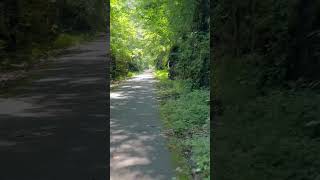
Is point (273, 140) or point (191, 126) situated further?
point (191, 126)

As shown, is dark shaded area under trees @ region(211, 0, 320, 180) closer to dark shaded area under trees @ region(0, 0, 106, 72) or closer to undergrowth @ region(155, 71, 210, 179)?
undergrowth @ region(155, 71, 210, 179)

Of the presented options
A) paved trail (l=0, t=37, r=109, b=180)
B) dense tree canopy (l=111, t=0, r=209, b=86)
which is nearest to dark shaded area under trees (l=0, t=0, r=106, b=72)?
paved trail (l=0, t=37, r=109, b=180)

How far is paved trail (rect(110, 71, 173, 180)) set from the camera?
5650 mm

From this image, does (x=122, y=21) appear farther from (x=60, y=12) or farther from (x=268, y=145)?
(x=268, y=145)

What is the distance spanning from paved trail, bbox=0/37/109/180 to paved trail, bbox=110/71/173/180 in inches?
9.6

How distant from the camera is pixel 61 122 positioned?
8281 mm

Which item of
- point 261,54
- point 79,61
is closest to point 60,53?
point 79,61

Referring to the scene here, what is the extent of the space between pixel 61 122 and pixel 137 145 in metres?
1.93

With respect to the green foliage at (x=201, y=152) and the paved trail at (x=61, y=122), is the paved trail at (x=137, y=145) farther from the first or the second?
the green foliage at (x=201, y=152)

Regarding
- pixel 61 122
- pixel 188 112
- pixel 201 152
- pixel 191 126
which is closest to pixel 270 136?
pixel 201 152

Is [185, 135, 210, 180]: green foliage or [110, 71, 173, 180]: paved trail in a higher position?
[185, 135, 210, 180]: green foliage

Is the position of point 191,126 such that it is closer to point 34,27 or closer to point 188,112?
point 188,112

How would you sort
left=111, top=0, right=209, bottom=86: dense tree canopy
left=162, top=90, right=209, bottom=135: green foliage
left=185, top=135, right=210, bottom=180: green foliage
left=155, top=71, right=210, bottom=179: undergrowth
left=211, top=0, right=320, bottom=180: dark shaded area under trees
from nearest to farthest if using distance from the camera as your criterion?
1. left=211, top=0, right=320, bottom=180: dark shaded area under trees
2. left=185, top=135, right=210, bottom=180: green foliage
3. left=155, top=71, right=210, bottom=179: undergrowth
4. left=162, top=90, right=209, bottom=135: green foliage
5. left=111, top=0, right=209, bottom=86: dense tree canopy

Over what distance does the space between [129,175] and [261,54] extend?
13.6 ft
